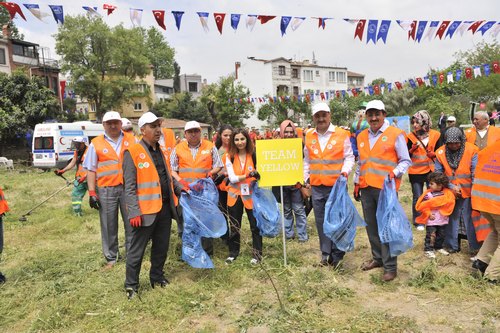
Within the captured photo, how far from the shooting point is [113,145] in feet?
16.1

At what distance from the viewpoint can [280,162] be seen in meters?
4.42

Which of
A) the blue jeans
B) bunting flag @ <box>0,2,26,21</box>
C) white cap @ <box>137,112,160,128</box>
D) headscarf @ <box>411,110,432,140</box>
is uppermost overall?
bunting flag @ <box>0,2,26,21</box>

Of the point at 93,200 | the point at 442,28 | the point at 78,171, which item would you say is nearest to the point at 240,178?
the point at 93,200

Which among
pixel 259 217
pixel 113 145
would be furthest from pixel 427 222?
pixel 113 145

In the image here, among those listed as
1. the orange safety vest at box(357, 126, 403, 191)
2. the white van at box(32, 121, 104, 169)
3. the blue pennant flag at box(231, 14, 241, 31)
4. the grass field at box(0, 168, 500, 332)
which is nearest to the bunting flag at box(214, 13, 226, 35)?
the blue pennant flag at box(231, 14, 241, 31)

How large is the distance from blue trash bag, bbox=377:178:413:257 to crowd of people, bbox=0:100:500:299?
11cm

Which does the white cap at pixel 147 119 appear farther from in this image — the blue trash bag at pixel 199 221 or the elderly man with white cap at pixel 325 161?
the elderly man with white cap at pixel 325 161

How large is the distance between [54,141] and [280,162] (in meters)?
15.9

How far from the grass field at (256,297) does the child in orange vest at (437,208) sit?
7.7 inches

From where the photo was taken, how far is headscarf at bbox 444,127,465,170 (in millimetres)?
4535

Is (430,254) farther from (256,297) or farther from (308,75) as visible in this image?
(308,75)

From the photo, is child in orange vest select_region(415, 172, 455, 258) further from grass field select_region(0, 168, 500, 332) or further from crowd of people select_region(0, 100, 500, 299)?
grass field select_region(0, 168, 500, 332)

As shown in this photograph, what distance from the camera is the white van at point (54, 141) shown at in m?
17.4

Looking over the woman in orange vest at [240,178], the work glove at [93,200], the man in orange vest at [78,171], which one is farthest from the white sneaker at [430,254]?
the man in orange vest at [78,171]
